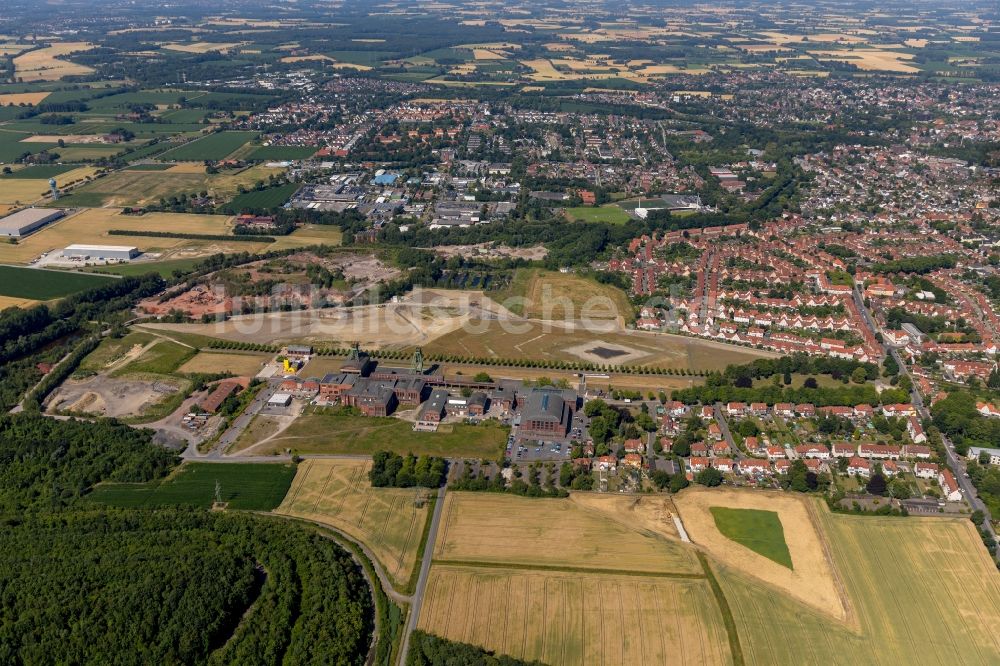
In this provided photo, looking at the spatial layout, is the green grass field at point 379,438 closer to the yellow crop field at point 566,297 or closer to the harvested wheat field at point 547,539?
the harvested wheat field at point 547,539

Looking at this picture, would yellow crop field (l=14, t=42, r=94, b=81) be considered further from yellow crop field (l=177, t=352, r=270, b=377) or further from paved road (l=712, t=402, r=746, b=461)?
paved road (l=712, t=402, r=746, b=461)

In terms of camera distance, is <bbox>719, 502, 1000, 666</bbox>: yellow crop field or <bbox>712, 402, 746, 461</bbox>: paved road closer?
<bbox>719, 502, 1000, 666</bbox>: yellow crop field

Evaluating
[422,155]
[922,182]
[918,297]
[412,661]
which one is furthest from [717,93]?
[412,661]

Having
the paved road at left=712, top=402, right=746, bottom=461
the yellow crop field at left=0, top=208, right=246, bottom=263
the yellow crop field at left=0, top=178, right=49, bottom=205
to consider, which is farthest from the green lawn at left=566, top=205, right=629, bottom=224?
the yellow crop field at left=0, top=178, right=49, bottom=205

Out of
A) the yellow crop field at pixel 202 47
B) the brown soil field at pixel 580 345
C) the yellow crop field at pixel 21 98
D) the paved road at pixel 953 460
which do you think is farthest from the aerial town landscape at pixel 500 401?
the yellow crop field at pixel 202 47

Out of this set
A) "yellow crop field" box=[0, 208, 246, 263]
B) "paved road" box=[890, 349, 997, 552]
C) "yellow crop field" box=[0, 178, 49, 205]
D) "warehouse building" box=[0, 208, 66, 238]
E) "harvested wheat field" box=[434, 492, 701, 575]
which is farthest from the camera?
"yellow crop field" box=[0, 178, 49, 205]

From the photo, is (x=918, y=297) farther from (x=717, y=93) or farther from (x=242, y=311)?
(x=717, y=93)
